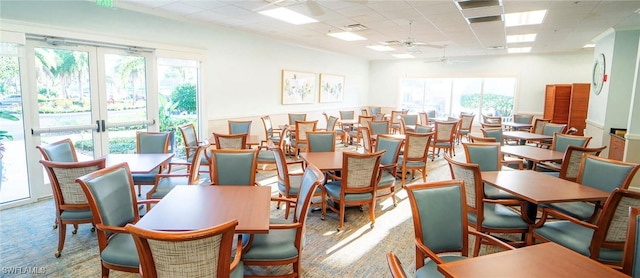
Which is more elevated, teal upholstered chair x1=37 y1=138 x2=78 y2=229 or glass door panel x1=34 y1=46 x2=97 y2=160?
glass door panel x1=34 y1=46 x2=97 y2=160

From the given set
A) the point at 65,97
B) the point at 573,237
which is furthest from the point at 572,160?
the point at 65,97

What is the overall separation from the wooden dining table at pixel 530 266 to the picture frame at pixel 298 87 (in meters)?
7.14

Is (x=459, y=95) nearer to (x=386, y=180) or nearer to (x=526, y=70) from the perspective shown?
(x=526, y=70)

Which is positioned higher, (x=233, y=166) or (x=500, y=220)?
(x=233, y=166)

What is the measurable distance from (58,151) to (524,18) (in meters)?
6.73

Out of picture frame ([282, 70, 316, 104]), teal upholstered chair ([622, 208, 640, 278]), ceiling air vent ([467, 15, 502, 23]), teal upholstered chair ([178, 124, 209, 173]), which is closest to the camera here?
teal upholstered chair ([622, 208, 640, 278])

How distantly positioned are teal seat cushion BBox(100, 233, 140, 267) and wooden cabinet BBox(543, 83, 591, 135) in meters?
10.2

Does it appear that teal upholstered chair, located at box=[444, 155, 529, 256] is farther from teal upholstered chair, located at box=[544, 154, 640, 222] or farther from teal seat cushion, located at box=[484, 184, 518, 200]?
teal upholstered chair, located at box=[544, 154, 640, 222]

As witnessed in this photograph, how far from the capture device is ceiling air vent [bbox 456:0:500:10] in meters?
4.34

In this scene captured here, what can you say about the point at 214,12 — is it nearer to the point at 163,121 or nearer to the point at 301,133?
the point at 163,121

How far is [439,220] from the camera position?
2.05 m

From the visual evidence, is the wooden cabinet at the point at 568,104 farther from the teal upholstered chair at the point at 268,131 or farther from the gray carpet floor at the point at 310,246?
the teal upholstered chair at the point at 268,131

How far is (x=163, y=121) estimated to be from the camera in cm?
583

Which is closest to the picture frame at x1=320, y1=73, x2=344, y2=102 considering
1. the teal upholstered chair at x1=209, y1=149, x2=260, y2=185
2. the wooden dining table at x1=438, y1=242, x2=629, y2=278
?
the teal upholstered chair at x1=209, y1=149, x2=260, y2=185
